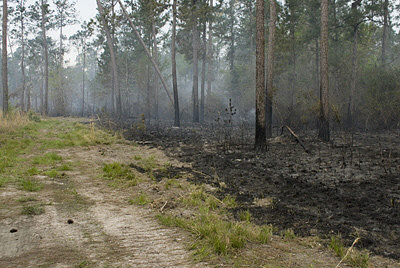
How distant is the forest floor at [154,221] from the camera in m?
3.43

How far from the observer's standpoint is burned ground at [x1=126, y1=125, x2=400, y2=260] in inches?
178

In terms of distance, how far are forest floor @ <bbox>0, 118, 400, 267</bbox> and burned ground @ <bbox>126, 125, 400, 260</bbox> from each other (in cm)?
5

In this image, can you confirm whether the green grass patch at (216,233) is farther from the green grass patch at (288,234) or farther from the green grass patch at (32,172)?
the green grass patch at (32,172)

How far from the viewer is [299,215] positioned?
→ 5.03 meters

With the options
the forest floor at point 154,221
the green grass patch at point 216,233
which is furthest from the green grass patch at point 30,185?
the green grass patch at point 216,233

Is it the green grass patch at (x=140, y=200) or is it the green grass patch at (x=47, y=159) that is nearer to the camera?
the green grass patch at (x=140, y=200)

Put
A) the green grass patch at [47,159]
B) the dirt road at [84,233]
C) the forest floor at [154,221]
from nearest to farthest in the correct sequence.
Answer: the dirt road at [84,233] → the forest floor at [154,221] → the green grass patch at [47,159]

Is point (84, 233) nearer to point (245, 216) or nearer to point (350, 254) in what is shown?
point (245, 216)

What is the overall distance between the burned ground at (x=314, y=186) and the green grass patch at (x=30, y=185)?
3281 mm

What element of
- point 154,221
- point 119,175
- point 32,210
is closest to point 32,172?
point 119,175

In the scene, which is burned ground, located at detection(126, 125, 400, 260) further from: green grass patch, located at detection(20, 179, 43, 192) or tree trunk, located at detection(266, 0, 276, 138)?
green grass patch, located at detection(20, 179, 43, 192)

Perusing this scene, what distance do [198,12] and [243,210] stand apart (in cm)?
2005

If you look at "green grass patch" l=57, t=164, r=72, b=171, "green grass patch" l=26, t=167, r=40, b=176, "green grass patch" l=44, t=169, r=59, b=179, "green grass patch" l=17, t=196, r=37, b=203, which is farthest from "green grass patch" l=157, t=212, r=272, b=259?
"green grass patch" l=57, t=164, r=72, b=171

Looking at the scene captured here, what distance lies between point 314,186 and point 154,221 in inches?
151
